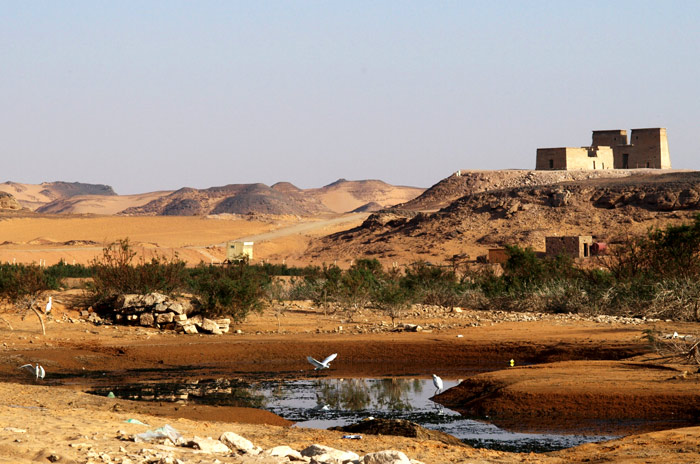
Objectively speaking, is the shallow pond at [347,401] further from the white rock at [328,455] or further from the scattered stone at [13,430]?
the scattered stone at [13,430]

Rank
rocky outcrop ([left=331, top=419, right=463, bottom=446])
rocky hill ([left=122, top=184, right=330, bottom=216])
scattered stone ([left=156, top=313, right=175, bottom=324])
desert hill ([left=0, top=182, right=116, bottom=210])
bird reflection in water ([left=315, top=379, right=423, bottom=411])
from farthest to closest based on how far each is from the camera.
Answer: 1. desert hill ([left=0, top=182, right=116, bottom=210])
2. rocky hill ([left=122, top=184, right=330, bottom=216])
3. scattered stone ([left=156, top=313, right=175, bottom=324])
4. bird reflection in water ([left=315, top=379, right=423, bottom=411])
5. rocky outcrop ([left=331, top=419, right=463, bottom=446])

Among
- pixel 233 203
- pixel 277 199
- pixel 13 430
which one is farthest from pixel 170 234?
pixel 277 199

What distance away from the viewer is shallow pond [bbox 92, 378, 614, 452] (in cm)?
1143

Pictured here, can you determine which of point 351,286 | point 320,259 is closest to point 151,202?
point 320,259

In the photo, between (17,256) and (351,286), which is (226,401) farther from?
(17,256)

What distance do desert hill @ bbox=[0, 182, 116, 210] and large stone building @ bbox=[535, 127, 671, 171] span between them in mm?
120056

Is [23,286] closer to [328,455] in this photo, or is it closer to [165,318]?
[165,318]

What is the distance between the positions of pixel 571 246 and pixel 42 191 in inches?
6466

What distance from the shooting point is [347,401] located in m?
14.5

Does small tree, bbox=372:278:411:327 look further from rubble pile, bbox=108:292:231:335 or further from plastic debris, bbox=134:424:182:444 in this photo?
plastic debris, bbox=134:424:182:444

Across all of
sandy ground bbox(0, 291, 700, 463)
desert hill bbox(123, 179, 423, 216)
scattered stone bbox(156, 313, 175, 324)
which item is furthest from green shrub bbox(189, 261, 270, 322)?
desert hill bbox(123, 179, 423, 216)

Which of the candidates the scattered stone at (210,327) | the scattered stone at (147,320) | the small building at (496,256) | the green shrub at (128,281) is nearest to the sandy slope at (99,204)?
the small building at (496,256)

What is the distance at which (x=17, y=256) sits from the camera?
49406 mm

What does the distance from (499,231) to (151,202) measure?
106127 millimetres
